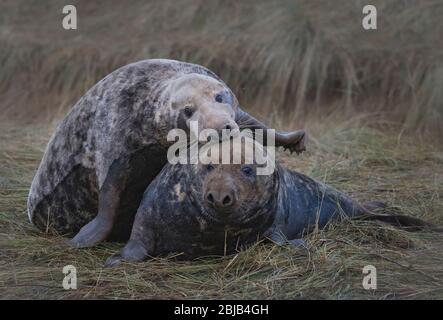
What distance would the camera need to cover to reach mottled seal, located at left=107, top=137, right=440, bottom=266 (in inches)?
188

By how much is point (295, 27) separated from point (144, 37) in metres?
1.81

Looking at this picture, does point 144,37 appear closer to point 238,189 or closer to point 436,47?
point 436,47

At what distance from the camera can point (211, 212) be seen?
15.9 feet

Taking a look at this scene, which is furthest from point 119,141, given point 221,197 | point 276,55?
point 276,55

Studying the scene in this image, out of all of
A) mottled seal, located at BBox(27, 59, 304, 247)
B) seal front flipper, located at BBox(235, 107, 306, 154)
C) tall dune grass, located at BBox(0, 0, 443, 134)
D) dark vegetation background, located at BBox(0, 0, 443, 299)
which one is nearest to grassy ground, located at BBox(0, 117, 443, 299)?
dark vegetation background, located at BBox(0, 0, 443, 299)

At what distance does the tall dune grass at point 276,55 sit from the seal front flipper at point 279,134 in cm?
326

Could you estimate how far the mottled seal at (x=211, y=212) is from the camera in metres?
4.78

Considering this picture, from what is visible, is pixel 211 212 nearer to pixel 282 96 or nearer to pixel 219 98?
pixel 219 98

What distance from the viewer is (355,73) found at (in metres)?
9.35

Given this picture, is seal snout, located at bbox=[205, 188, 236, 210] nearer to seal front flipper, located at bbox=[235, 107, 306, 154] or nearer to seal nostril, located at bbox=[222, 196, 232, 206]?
seal nostril, located at bbox=[222, 196, 232, 206]

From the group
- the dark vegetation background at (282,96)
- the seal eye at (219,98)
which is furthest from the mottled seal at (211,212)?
the seal eye at (219,98)

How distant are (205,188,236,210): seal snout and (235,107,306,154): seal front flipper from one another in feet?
2.83

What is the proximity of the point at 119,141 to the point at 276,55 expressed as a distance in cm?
425

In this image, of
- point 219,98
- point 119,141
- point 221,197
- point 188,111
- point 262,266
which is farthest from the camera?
point 119,141
